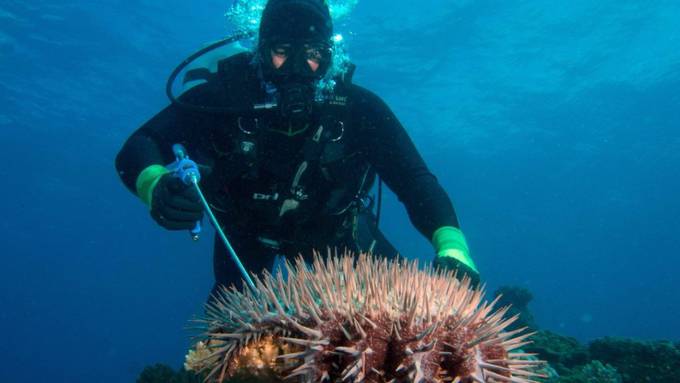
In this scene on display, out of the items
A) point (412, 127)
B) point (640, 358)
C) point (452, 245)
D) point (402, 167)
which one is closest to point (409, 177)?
point (402, 167)

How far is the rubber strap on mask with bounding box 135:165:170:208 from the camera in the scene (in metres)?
3.63

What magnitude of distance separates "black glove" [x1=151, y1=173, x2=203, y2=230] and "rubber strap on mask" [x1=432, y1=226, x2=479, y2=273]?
1963 mm

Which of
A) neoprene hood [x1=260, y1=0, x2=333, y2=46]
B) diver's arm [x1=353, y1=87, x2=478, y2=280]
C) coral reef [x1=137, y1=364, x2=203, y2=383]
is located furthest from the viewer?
coral reef [x1=137, y1=364, x2=203, y2=383]

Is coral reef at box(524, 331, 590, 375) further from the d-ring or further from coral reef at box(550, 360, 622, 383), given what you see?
the d-ring

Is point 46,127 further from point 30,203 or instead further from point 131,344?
point 131,344

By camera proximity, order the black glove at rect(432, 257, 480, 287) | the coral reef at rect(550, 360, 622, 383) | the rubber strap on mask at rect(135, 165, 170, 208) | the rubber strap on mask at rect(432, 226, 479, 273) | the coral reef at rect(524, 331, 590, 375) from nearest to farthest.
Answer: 1. the black glove at rect(432, 257, 480, 287)
2. the rubber strap on mask at rect(432, 226, 479, 273)
3. the rubber strap on mask at rect(135, 165, 170, 208)
4. the coral reef at rect(550, 360, 622, 383)
5. the coral reef at rect(524, 331, 590, 375)

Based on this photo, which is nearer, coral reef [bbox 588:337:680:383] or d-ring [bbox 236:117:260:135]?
d-ring [bbox 236:117:260:135]

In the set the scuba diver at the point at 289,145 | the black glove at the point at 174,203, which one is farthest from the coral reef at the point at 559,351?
the black glove at the point at 174,203

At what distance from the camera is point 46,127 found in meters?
30.4

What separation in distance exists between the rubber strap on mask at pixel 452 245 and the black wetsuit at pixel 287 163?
135mm

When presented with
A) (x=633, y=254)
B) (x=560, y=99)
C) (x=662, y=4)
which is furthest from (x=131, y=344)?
(x=633, y=254)

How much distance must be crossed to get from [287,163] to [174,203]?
1461mm

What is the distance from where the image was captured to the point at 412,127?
36.1m

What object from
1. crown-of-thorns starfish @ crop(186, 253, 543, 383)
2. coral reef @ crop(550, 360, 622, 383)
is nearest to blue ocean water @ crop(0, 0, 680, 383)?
crown-of-thorns starfish @ crop(186, 253, 543, 383)
